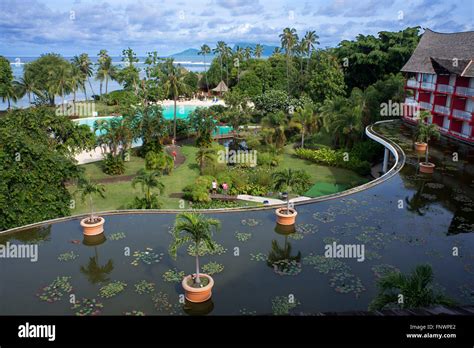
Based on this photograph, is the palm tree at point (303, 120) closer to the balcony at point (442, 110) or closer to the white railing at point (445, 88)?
the balcony at point (442, 110)

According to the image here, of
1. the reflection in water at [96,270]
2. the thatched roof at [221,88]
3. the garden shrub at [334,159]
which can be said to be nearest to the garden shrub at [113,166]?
the reflection in water at [96,270]

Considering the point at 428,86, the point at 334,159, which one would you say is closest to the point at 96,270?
the point at 334,159

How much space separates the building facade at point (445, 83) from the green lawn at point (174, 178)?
9993 millimetres

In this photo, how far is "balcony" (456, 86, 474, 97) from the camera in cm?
3150

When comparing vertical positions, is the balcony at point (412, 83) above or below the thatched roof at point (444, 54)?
below

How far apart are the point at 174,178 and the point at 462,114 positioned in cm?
2420

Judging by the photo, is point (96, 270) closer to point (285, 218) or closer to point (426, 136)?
point (285, 218)

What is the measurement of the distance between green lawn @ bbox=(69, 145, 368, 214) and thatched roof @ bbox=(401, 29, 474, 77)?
40.1 ft

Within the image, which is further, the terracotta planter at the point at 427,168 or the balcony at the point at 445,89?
the balcony at the point at 445,89

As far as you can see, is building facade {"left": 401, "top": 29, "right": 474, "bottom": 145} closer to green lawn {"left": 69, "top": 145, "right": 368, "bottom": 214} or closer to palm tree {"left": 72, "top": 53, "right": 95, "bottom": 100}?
green lawn {"left": 69, "top": 145, "right": 368, "bottom": 214}

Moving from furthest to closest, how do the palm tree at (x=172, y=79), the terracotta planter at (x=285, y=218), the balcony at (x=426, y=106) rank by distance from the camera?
the palm tree at (x=172, y=79) → the balcony at (x=426, y=106) → the terracotta planter at (x=285, y=218)

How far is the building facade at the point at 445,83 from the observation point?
106ft

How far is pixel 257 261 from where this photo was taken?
15828 millimetres

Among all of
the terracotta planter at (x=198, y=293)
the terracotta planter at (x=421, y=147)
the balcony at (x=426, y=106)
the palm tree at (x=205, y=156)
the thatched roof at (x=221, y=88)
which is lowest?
the terracotta planter at (x=198, y=293)
